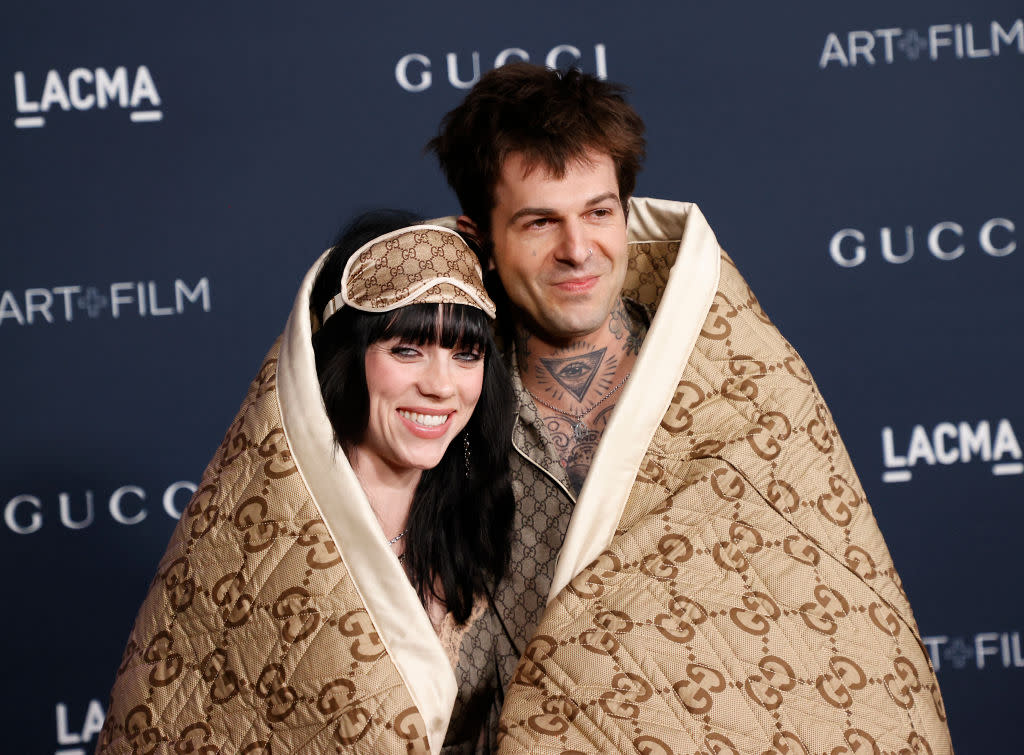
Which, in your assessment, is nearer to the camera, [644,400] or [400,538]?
[644,400]

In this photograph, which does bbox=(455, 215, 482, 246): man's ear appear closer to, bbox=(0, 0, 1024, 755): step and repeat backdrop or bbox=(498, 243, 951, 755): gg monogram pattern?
bbox=(498, 243, 951, 755): gg monogram pattern

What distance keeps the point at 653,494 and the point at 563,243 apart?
478 millimetres

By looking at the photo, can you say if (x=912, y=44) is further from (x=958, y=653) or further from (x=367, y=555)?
(x=367, y=555)

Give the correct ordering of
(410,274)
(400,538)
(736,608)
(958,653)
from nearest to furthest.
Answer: (736,608)
(410,274)
(400,538)
(958,653)

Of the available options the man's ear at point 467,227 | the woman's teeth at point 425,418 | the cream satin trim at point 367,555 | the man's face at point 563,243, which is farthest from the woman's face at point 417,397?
the man's ear at point 467,227

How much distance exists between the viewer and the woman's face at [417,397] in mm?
1765

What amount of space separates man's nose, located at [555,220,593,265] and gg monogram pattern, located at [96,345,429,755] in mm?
536

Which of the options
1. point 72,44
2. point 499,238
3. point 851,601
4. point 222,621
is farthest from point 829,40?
point 222,621

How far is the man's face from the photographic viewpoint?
6.43ft

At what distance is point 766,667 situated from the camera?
1.60 meters

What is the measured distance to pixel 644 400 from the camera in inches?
70.1

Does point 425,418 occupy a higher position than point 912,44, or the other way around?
point 912,44

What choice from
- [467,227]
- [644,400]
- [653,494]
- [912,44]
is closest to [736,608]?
[653,494]

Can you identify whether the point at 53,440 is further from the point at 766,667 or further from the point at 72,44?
the point at 766,667
